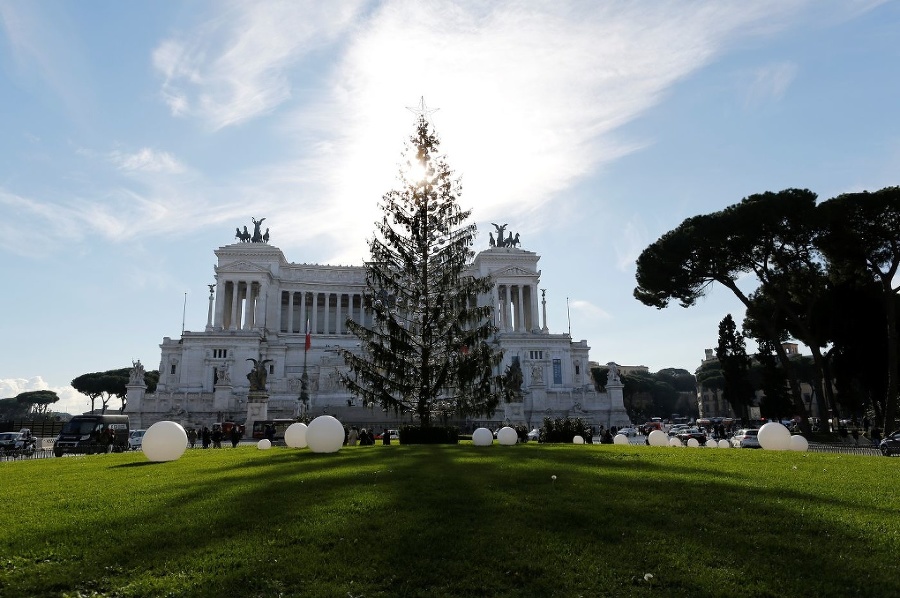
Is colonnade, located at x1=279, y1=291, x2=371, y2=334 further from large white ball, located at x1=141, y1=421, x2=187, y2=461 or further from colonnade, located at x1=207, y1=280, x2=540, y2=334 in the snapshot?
large white ball, located at x1=141, y1=421, x2=187, y2=461

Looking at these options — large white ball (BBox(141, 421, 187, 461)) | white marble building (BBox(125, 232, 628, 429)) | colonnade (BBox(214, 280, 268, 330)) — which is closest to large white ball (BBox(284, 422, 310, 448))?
large white ball (BBox(141, 421, 187, 461))

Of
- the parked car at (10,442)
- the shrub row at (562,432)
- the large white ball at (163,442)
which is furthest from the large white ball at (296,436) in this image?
the parked car at (10,442)

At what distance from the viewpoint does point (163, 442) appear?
21391 millimetres

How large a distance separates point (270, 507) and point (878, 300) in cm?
5533

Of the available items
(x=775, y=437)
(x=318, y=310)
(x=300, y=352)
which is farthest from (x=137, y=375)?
(x=775, y=437)

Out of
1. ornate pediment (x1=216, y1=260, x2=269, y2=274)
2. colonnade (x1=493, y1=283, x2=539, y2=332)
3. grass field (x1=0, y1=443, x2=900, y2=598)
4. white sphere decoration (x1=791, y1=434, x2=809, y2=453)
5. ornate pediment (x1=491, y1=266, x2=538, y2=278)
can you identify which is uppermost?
ornate pediment (x1=216, y1=260, x2=269, y2=274)

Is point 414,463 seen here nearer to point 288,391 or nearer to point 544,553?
point 544,553

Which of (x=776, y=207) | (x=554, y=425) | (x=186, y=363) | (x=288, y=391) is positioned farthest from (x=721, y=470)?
(x=186, y=363)

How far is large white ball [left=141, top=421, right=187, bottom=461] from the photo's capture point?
842 inches

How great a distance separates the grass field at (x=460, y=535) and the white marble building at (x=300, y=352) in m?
43.1

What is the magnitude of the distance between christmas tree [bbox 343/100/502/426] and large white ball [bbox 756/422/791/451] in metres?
12.5

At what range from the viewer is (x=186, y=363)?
82.9m

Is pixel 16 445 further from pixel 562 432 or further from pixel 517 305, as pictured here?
pixel 517 305

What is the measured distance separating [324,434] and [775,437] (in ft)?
57.3
